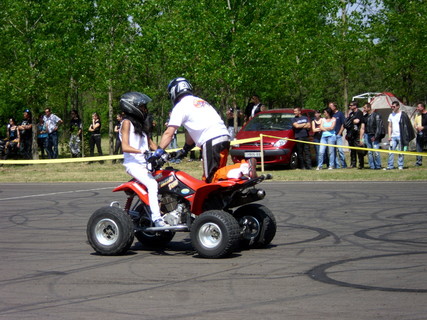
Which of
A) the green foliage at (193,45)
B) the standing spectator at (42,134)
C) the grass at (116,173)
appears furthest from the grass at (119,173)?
the green foliage at (193,45)

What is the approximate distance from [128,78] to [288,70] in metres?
7.37

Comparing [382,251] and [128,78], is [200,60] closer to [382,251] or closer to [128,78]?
[128,78]

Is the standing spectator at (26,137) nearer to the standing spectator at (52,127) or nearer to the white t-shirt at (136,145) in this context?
the standing spectator at (52,127)

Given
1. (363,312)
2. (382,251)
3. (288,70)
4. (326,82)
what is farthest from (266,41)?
(363,312)

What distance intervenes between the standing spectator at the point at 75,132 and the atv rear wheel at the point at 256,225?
2145cm

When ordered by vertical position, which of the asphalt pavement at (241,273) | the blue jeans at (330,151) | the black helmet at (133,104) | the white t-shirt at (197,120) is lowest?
the asphalt pavement at (241,273)

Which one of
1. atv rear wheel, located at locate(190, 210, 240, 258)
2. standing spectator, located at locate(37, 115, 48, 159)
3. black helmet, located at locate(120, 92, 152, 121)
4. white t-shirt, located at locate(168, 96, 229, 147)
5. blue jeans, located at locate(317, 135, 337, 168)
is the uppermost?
standing spectator, located at locate(37, 115, 48, 159)

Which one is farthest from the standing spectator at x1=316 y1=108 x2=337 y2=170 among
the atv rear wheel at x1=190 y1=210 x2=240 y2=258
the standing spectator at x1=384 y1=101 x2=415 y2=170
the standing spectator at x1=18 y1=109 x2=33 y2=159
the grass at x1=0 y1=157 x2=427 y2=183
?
the atv rear wheel at x1=190 y1=210 x2=240 y2=258

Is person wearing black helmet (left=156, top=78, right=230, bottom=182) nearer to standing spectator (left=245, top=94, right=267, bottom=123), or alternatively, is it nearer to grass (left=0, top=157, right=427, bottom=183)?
grass (left=0, top=157, right=427, bottom=183)

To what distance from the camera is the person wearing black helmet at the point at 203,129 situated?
30.9ft

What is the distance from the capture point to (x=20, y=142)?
3256 cm

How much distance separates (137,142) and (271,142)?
14171 mm

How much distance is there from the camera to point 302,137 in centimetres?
2361

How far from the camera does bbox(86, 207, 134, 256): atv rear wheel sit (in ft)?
30.6
